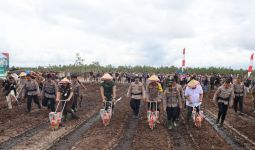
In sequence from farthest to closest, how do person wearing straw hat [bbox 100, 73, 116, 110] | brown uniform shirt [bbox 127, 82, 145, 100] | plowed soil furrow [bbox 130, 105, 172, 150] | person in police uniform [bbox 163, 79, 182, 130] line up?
brown uniform shirt [bbox 127, 82, 145, 100], person wearing straw hat [bbox 100, 73, 116, 110], person in police uniform [bbox 163, 79, 182, 130], plowed soil furrow [bbox 130, 105, 172, 150]

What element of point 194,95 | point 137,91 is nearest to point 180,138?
point 194,95

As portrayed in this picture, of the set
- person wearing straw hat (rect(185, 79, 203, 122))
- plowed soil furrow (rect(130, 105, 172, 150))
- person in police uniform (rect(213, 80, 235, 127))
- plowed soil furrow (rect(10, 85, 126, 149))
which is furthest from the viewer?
person wearing straw hat (rect(185, 79, 203, 122))

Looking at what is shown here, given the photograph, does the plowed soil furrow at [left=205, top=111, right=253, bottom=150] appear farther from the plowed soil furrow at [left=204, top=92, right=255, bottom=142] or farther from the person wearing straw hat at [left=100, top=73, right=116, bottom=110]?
the person wearing straw hat at [left=100, top=73, right=116, bottom=110]

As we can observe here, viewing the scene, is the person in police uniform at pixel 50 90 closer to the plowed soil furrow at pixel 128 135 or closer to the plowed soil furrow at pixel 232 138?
the plowed soil furrow at pixel 128 135

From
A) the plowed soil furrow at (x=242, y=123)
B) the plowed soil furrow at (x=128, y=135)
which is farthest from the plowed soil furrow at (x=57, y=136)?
the plowed soil furrow at (x=242, y=123)

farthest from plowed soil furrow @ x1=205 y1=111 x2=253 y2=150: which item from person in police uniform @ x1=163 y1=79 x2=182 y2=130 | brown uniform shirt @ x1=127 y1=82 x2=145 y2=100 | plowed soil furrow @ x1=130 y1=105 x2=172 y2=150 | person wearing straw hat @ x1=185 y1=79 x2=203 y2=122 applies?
brown uniform shirt @ x1=127 y1=82 x2=145 y2=100

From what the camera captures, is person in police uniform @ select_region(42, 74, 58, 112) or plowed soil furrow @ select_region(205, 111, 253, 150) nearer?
plowed soil furrow @ select_region(205, 111, 253, 150)

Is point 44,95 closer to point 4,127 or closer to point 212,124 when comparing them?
point 4,127

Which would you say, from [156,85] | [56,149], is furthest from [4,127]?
[156,85]

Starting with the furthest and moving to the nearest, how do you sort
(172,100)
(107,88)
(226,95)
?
1. (107,88)
2. (226,95)
3. (172,100)

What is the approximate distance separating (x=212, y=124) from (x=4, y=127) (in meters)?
7.91

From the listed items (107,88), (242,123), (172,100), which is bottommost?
(242,123)

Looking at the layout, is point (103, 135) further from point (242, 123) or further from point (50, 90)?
point (242, 123)

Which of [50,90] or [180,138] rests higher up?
[50,90]
